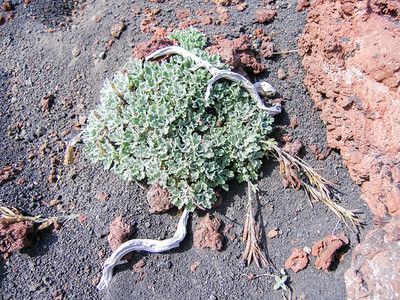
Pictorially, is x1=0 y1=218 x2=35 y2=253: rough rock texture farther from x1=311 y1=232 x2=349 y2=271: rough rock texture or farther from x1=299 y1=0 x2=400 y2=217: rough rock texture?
x1=299 y1=0 x2=400 y2=217: rough rock texture

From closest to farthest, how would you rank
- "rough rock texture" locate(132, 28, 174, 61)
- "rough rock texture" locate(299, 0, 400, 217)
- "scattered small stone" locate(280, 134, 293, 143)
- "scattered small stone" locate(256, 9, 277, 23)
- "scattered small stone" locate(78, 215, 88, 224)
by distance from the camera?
1. "rough rock texture" locate(299, 0, 400, 217)
2. "scattered small stone" locate(78, 215, 88, 224)
3. "scattered small stone" locate(280, 134, 293, 143)
4. "rough rock texture" locate(132, 28, 174, 61)
5. "scattered small stone" locate(256, 9, 277, 23)

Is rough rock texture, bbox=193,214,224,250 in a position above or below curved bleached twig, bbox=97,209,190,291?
below

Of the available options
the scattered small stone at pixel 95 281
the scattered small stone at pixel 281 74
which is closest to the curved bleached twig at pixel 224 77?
the scattered small stone at pixel 281 74

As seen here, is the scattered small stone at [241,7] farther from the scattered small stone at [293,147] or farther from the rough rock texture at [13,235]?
the rough rock texture at [13,235]

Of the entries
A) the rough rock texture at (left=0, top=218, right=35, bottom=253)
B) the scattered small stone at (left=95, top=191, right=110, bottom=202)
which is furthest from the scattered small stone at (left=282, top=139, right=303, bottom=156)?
the rough rock texture at (left=0, top=218, right=35, bottom=253)

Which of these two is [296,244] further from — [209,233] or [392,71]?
[392,71]

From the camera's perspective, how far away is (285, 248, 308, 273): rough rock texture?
2.77 meters

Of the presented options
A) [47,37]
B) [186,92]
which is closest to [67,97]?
[47,37]

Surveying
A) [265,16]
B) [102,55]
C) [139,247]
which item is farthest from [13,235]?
[265,16]

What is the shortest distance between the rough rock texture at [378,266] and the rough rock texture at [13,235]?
2.97 m

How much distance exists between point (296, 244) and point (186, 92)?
1.85m

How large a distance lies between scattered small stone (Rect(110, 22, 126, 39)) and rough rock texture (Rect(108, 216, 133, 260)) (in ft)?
8.27

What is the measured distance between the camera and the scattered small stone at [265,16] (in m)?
3.82

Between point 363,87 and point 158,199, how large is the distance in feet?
7.26
